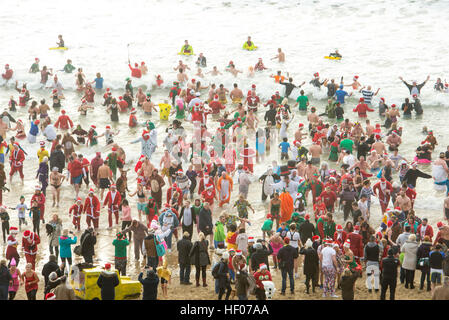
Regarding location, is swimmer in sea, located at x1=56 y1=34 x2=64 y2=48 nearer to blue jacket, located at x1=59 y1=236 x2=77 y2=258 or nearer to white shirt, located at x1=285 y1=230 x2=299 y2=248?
blue jacket, located at x1=59 y1=236 x2=77 y2=258

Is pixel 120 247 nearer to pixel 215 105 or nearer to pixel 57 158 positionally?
pixel 57 158

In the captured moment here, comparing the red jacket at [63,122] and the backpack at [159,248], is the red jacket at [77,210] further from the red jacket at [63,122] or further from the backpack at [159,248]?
the red jacket at [63,122]

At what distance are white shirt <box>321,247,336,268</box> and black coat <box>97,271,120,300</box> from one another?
4137 millimetres

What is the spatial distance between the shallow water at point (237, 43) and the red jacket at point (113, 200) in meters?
4.08

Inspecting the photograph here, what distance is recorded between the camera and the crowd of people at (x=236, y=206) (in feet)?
51.2

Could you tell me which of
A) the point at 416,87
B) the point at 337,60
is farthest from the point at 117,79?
the point at 416,87

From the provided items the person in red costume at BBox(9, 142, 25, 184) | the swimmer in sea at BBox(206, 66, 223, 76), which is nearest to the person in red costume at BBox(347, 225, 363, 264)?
the person in red costume at BBox(9, 142, 25, 184)

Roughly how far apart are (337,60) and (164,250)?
2504cm

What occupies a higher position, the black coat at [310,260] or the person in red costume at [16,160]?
the person in red costume at [16,160]

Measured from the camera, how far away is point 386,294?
51.5 feet

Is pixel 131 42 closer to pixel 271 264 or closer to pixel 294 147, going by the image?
pixel 294 147

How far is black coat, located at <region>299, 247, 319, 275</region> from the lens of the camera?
51.2 ft

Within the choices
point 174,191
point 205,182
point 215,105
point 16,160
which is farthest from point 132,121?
point 174,191

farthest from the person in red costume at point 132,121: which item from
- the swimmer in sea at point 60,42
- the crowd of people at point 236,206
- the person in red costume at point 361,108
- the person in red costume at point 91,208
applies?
the swimmer in sea at point 60,42
